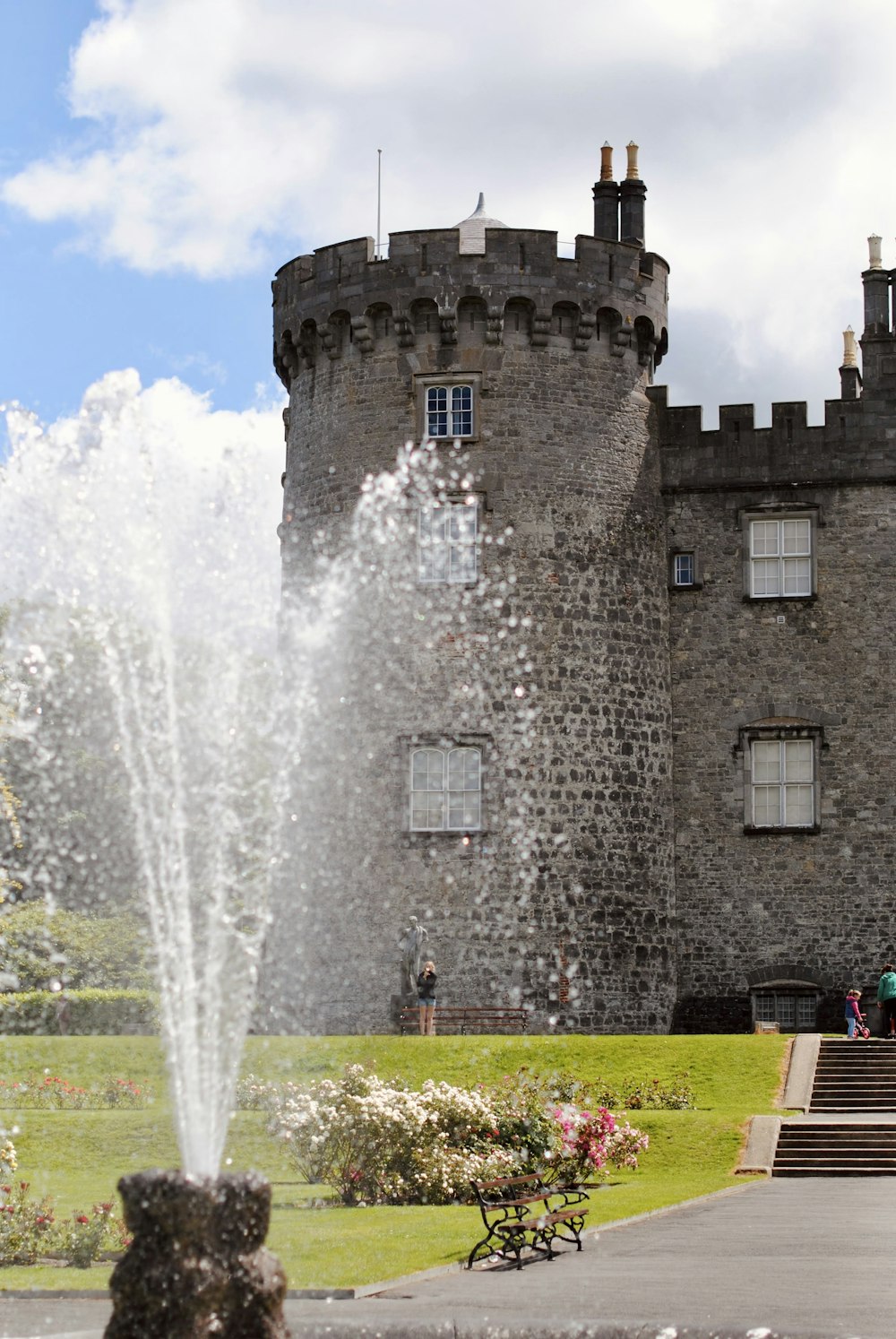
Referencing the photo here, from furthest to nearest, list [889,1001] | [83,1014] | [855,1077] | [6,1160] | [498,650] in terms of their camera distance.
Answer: [83,1014], [498,650], [889,1001], [855,1077], [6,1160]

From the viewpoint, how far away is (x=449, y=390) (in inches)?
1208

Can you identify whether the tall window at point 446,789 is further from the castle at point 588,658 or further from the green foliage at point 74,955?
the green foliage at point 74,955

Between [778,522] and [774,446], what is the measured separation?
130 centimetres

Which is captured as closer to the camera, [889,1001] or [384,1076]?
[384,1076]

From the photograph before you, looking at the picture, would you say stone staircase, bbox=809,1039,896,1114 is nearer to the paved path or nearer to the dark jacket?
the dark jacket

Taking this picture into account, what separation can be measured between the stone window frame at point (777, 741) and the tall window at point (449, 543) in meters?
5.71

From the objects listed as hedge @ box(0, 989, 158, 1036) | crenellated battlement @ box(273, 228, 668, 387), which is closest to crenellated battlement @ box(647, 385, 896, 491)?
crenellated battlement @ box(273, 228, 668, 387)

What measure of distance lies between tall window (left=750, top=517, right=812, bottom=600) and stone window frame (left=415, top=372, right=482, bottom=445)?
544 centimetres

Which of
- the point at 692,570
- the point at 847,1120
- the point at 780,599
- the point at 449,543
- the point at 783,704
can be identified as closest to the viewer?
the point at 847,1120

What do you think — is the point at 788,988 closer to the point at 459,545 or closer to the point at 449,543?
the point at 459,545

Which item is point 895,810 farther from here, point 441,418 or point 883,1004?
Result: point 441,418

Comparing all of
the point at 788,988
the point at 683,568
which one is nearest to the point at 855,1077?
the point at 788,988

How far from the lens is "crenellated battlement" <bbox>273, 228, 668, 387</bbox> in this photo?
100ft

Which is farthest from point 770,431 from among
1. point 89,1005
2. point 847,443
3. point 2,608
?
point 2,608
